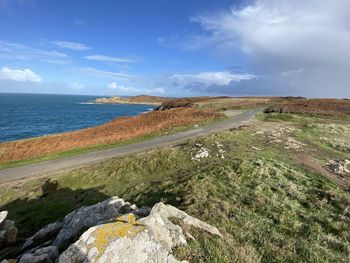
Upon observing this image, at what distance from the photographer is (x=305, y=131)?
32656 millimetres

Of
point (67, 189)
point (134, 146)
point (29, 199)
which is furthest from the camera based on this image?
point (134, 146)

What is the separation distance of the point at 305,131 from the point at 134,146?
21827 mm

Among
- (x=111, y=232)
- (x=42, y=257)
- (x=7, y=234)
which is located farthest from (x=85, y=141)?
(x=111, y=232)

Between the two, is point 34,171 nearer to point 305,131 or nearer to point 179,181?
point 179,181

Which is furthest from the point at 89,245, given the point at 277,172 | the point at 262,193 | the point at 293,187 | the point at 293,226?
the point at 277,172

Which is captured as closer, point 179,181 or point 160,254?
point 160,254

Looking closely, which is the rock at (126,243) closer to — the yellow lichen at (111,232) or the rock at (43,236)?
the yellow lichen at (111,232)

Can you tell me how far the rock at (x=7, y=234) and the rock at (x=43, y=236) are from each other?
1.10 metres

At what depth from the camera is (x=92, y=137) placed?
35344 millimetres

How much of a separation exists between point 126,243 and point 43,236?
18.9 feet

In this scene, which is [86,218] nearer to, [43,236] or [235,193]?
[43,236]

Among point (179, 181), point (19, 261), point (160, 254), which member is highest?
point (160, 254)

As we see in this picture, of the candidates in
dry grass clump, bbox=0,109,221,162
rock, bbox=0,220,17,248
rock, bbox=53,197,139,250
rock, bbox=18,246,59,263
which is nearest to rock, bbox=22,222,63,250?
rock, bbox=53,197,139,250

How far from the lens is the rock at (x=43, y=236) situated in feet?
31.5
